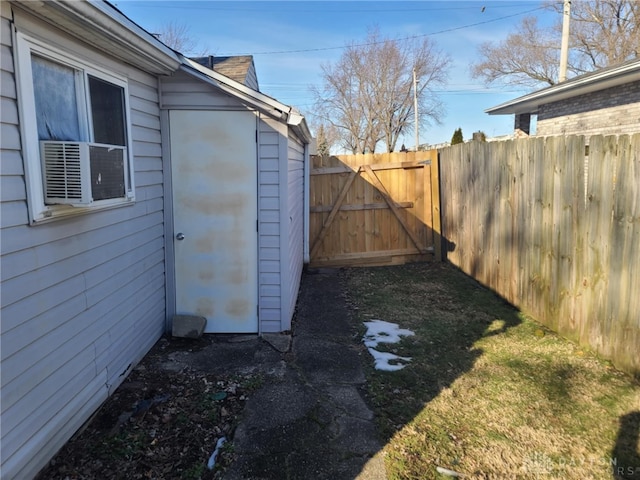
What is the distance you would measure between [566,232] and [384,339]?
6.85 feet

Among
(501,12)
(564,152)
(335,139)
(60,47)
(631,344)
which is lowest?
(631,344)

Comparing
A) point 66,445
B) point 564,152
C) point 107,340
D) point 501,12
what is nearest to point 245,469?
point 66,445

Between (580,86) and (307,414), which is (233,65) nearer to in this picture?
(580,86)

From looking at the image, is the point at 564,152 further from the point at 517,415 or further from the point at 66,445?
the point at 66,445

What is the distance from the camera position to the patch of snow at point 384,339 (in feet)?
12.4

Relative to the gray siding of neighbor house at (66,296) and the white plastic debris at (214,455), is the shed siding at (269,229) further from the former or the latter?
the white plastic debris at (214,455)

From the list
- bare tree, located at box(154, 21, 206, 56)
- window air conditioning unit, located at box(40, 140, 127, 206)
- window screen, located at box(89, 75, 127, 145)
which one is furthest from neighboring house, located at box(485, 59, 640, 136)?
bare tree, located at box(154, 21, 206, 56)

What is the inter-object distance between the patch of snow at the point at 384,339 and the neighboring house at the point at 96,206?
36.4 inches

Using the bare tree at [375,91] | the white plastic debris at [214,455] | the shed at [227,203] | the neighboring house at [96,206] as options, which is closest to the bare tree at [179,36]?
the bare tree at [375,91]

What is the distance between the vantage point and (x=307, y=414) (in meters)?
3.01

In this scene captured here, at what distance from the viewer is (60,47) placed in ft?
8.55

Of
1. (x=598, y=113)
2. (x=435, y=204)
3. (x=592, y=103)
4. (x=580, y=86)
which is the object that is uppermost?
(x=580, y=86)

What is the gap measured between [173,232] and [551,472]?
12.4ft

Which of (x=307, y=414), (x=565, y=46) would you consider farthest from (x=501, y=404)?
(x=565, y=46)
